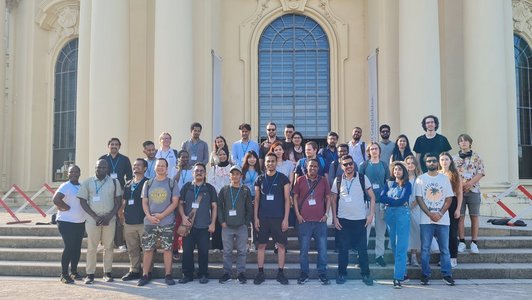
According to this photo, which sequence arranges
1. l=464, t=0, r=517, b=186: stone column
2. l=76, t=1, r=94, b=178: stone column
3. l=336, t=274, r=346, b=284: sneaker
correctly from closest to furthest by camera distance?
l=336, t=274, r=346, b=284: sneaker → l=464, t=0, r=517, b=186: stone column → l=76, t=1, r=94, b=178: stone column

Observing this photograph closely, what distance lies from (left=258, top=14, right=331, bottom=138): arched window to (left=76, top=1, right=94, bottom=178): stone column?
518cm

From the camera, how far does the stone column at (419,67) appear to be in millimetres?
12547

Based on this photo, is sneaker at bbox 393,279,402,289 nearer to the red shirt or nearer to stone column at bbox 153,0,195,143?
the red shirt

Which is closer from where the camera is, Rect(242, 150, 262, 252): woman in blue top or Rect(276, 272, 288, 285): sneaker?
Rect(276, 272, 288, 285): sneaker

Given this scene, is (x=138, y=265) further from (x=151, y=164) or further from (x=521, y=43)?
(x=521, y=43)

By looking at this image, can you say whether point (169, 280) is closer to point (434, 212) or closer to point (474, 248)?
point (434, 212)

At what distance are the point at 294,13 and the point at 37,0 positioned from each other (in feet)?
30.9

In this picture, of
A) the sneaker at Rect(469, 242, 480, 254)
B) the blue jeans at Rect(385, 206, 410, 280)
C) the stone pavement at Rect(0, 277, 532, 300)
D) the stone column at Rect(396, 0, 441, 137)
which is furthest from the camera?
the stone column at Rect(396, 0, 441, 137)

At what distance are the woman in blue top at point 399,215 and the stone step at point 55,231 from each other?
1.96 metres

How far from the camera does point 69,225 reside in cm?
788

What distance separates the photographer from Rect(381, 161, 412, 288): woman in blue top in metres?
7.33

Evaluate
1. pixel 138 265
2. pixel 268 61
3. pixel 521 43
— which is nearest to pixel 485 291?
pixel 138 265

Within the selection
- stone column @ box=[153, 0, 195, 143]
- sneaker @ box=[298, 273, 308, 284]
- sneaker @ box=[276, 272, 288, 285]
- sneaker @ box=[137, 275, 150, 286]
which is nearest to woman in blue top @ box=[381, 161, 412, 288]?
sneaker @ box=[298, 273, 308, 284]

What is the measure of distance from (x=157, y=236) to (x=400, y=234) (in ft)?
11.6
